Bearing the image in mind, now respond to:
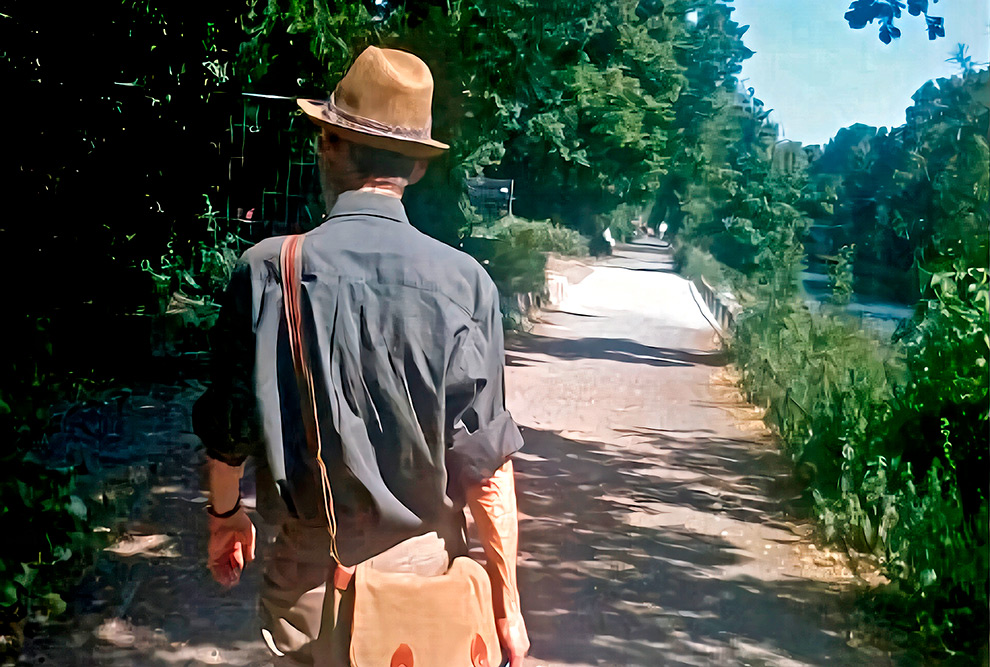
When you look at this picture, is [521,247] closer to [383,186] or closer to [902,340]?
[383,186]

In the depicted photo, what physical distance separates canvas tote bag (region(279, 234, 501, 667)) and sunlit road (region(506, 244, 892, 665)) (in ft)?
3.34

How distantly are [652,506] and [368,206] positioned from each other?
5.15 ft

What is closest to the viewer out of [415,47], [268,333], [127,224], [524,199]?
[268,333]

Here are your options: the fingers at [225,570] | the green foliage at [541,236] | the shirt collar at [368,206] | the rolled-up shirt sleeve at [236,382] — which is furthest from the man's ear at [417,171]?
the fingers at [225,570]

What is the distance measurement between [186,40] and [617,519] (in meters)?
2.09

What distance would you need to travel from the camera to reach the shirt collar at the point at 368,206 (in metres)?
2.14

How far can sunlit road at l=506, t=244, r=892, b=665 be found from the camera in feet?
10.2

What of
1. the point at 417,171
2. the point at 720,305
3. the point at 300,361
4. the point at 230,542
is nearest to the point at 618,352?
the point at 720,305

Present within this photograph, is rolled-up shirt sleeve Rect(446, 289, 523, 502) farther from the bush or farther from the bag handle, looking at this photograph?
the bush

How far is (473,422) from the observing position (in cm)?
212

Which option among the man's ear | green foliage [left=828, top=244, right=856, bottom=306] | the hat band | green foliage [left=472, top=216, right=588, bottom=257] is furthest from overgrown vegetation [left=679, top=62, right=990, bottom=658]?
the hat band

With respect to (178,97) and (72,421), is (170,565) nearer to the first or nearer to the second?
(72,421)

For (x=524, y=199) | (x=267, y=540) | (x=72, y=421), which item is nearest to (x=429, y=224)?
(x=524, y=199)

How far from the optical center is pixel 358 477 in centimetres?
214
